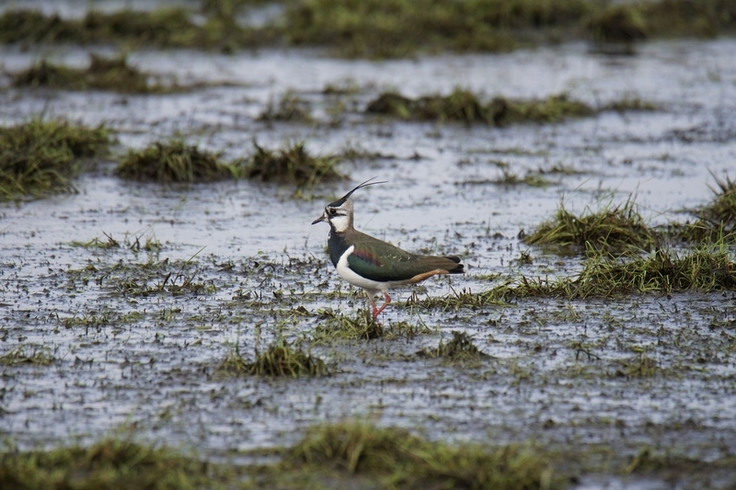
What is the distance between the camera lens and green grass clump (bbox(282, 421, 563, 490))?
4559 millimetres

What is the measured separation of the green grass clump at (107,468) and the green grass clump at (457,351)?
1.87 metres

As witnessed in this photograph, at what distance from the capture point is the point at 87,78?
1547cm

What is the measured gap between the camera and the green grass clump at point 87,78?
15.2 meters

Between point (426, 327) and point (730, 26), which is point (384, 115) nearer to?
point (426, 327)

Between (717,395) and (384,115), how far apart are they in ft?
30.2

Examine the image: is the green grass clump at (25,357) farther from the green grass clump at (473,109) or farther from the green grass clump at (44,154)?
the green grass clump at (473,109)

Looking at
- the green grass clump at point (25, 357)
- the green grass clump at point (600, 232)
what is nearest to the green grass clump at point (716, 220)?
the green grass clump at point (600, 232)

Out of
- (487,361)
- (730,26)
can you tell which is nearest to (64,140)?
(487,361)

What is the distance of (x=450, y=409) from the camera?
542 cm

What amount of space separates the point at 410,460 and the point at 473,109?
949 cm

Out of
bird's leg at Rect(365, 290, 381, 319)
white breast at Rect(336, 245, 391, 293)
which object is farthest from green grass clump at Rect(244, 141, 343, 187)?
white breast at Rect(336, 245, 391, 293)

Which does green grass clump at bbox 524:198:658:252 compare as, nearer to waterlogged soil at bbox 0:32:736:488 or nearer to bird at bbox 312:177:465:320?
waterlogged soil at bbox 0:32:736:488

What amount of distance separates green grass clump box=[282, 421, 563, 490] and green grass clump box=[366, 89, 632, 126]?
9.27 m

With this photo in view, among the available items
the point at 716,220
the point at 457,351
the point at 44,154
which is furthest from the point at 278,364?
the point at 44,154
